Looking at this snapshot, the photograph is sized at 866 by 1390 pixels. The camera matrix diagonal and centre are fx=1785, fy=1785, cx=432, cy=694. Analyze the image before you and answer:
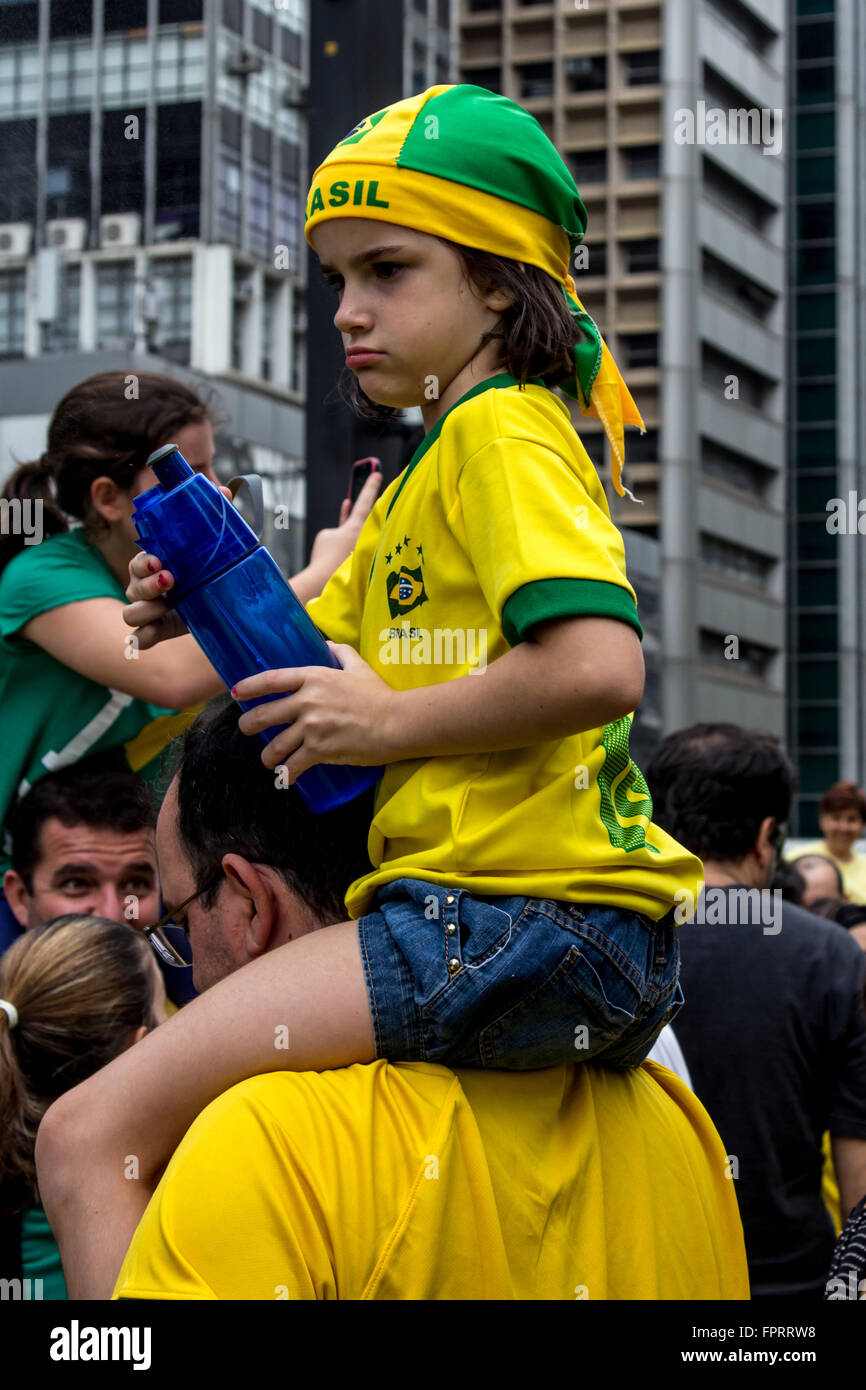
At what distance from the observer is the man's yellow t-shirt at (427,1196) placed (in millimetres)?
1912

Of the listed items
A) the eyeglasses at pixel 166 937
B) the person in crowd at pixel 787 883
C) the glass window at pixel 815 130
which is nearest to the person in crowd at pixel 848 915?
the person in crowd at pixel 787 883

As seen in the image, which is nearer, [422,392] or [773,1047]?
[422,392]

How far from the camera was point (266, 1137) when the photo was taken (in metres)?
1.95

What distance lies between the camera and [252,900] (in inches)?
90.9

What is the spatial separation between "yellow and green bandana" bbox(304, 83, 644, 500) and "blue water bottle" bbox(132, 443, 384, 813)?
1.51 ft

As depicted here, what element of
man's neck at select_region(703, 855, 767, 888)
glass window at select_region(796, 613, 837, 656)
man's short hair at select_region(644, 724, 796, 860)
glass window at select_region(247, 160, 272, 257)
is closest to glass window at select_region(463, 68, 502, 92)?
glass window at select_region(796, 613, 837, 656)

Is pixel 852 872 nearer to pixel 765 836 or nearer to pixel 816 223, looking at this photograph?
pixel 765 836

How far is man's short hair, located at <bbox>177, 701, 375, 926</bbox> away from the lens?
7.54 feet

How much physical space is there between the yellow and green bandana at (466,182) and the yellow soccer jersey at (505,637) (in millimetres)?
199

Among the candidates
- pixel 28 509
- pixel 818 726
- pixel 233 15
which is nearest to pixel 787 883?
pixel 28 509

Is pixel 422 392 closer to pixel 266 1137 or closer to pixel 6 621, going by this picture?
pixel 266 1137

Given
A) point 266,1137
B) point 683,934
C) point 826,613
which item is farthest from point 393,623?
point 826,613

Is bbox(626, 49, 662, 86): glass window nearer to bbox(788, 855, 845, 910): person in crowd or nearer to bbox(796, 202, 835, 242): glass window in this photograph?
bbox(796, 202, 835, 242): glass window

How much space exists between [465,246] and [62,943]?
1.60m
